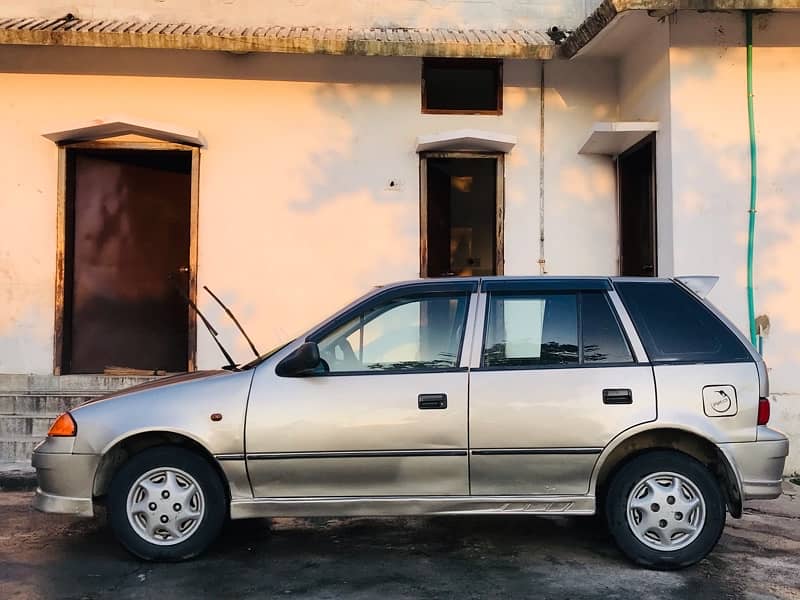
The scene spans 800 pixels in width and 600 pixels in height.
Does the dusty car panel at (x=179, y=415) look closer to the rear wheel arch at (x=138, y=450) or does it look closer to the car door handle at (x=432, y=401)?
the rear wheel arch at (x=138, y=450)

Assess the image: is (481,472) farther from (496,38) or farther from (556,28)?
(556,28)

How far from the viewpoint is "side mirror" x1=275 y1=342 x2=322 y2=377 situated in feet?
14.5

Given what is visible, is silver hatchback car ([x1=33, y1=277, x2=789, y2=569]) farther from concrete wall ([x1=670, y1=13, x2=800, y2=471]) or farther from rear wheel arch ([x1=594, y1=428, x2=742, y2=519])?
concrete wall ([x1=670, y1=13, x2=800, y2=471])

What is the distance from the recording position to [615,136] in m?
8.20

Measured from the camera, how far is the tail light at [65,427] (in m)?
4.54

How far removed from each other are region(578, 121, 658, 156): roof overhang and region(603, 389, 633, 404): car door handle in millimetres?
4188

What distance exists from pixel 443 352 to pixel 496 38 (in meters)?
5.06

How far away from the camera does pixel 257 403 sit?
4457mm

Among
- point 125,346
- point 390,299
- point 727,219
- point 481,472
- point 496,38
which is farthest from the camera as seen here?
point 125,346

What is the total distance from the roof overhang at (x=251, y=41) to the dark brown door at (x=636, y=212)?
1.55m

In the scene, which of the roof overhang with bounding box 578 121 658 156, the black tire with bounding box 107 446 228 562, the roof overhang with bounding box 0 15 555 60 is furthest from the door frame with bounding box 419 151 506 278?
the black tire with bounding box 107 446 228 562

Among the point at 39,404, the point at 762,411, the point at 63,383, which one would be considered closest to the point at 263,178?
the point at 63,383

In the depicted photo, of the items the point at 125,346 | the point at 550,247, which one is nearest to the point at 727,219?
the point at 550,247

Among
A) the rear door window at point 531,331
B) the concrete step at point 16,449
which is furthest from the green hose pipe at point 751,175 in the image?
the concrete step at point 16,449
